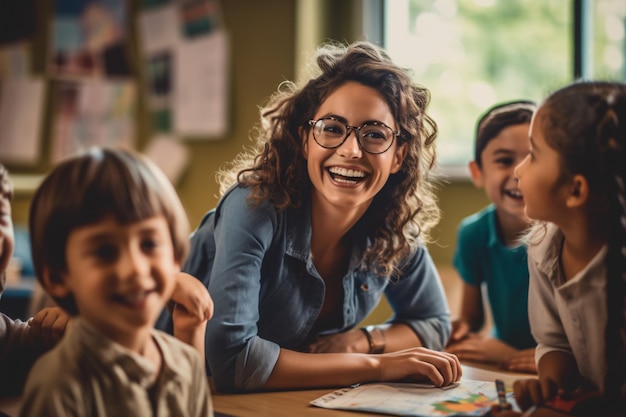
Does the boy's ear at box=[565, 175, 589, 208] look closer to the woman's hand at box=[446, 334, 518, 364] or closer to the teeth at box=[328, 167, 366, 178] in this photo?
the teeth at box=[328, 167, 366, 178]

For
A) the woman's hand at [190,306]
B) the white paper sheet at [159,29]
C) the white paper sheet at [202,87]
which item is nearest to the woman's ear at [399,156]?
the woman's hand at [190,306]

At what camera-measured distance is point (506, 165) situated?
1853 mm

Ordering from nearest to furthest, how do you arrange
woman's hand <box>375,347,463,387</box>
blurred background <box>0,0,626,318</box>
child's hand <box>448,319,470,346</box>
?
woman's hand <box>375,347,463,387</box> < child's hand <box>448,319,470,346</box> < blurred background <box>0,0,626,318</box>

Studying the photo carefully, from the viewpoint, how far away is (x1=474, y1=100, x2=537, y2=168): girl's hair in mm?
1825

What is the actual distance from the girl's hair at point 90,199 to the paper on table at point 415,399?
0.44 metres

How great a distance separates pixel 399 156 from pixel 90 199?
83 cm

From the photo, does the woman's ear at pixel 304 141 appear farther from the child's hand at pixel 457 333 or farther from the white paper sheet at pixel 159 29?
the white paper sheet at pixel 159 29

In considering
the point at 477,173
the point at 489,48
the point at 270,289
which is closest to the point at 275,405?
the point at 270,289

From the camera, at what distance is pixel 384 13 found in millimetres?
3131

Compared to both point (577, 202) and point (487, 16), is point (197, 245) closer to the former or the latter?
point (577, 202)

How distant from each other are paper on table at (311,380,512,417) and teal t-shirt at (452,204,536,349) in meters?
0.60

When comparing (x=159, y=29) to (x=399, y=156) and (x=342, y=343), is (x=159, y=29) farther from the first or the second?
(x=342, y=343)

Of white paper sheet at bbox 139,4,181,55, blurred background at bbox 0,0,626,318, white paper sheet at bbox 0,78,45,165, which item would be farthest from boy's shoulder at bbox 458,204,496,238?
white paper sheet at bbox 0,78,45,165

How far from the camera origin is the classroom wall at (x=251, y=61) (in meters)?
3.17
